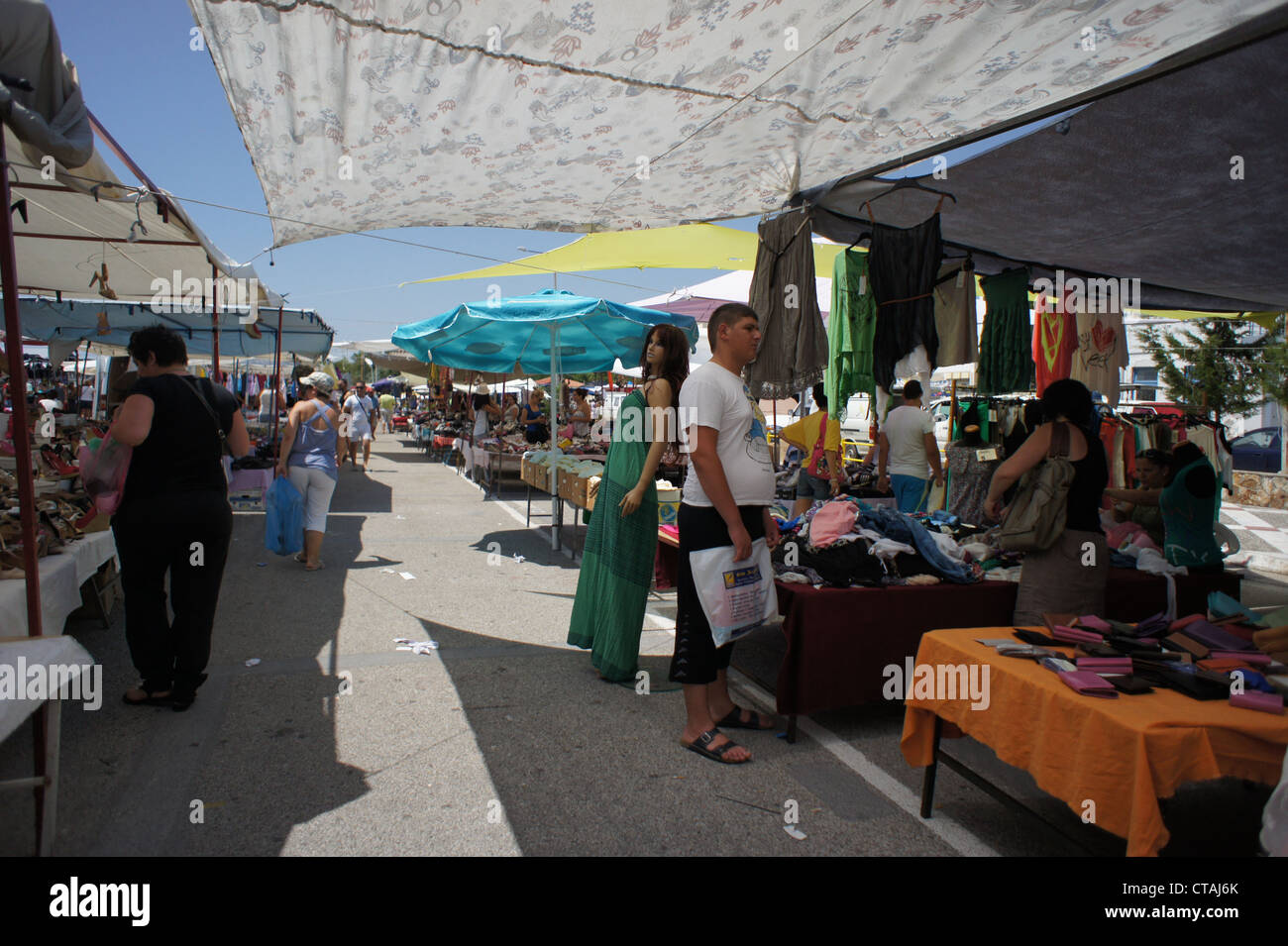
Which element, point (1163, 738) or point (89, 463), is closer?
point (1163, 738)

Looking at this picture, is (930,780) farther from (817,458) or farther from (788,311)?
(817,458)

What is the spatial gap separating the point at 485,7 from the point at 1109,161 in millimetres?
3785

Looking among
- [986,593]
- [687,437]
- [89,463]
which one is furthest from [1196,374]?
[89,463]

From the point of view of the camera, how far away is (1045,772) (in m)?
2.67

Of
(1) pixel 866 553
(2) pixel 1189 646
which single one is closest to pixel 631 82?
(1) pixel 866 553

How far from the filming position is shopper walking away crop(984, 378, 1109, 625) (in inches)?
159

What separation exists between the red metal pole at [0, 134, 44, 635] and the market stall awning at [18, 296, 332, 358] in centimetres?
821

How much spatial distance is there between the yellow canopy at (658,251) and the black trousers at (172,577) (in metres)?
5.30

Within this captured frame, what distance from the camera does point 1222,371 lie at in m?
15.5

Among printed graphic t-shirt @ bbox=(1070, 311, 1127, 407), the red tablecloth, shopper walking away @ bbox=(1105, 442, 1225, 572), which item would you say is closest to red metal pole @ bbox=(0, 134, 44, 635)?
the red tablecloth

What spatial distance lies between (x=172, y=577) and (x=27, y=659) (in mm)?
1573

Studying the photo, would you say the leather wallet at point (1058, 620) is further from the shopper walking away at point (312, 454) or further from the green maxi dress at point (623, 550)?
the shopper walking away at point (312, 454)
